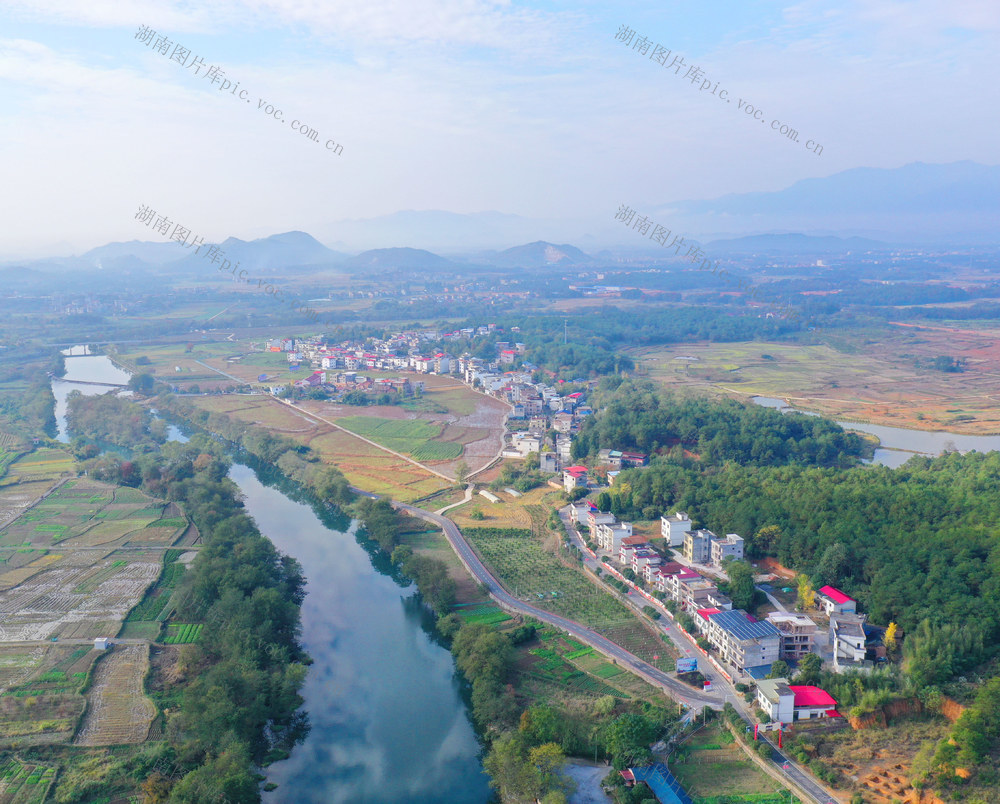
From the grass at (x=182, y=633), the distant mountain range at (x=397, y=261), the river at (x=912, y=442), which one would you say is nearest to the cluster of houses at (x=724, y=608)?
the grass at (x=182, y=633)

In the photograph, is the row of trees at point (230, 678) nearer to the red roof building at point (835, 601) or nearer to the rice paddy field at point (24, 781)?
the rice paddy field at point (24, 781)

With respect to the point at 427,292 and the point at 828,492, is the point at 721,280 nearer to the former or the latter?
the point at 427,292

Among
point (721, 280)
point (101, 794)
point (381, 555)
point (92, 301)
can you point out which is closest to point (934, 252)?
point (721, 280)

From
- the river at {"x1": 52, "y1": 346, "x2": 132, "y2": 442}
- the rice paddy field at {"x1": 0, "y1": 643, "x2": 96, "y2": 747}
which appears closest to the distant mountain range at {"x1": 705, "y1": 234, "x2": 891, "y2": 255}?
the river at {"x1": 52, "y1": 346, "x2": 132, "y2": 442}

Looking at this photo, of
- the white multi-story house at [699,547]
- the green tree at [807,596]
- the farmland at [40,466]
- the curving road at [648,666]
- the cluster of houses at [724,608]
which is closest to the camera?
the curving road at [648,666]

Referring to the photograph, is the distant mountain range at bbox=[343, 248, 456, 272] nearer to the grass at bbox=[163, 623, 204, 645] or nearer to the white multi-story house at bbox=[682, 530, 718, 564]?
the white multi-story house at bbox=[682, 530, 718, 564]

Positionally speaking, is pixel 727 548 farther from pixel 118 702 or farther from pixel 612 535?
pixel 118 702

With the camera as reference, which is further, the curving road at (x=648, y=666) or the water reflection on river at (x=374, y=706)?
the water reflection on river at (x=374, y=706)
